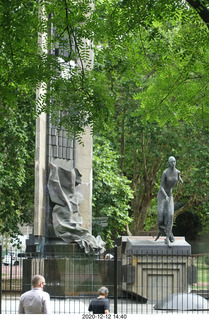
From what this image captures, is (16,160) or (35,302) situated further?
(16,160)

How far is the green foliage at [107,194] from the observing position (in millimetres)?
27766

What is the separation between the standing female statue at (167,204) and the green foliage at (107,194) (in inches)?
344

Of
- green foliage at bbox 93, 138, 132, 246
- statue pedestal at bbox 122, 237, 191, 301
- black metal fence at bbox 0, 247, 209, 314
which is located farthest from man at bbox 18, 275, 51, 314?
green foliage at bbox 93, 138, 132, 246

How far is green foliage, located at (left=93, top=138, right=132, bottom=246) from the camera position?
2777 centimetres

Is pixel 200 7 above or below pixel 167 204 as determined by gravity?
above

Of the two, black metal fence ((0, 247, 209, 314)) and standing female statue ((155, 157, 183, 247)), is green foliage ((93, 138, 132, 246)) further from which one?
standing female statue ((155, 157, 183, 247))

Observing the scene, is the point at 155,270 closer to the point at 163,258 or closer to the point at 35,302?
the point at 163,258

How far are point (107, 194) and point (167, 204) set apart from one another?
9.65 metres

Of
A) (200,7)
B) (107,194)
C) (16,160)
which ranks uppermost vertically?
(200,7)

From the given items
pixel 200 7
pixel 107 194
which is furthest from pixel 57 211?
pixel 200 7

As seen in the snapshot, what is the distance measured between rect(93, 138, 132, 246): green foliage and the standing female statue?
28.7ft

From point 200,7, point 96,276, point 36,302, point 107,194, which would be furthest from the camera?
point 107,194

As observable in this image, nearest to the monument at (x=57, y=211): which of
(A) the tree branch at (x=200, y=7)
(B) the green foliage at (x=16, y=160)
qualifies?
(B) the green foliage at (x=16, y=160)

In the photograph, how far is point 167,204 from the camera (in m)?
18.8
